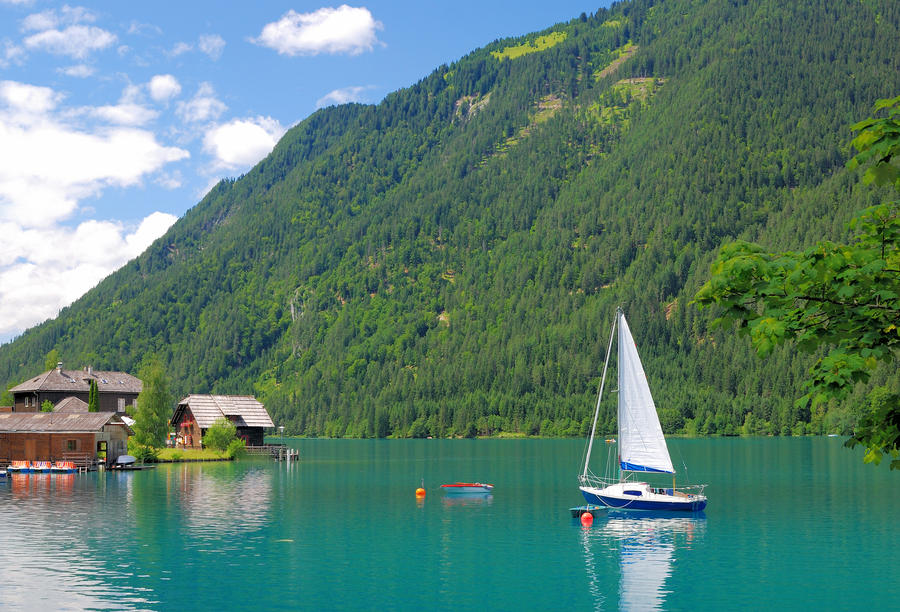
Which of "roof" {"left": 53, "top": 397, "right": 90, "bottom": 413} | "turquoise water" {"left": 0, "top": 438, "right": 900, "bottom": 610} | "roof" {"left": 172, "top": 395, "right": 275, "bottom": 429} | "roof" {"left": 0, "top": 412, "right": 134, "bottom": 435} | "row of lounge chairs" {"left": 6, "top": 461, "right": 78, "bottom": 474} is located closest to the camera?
"turquoise water" {"left": 0, "top": 438, "right": 900, "bottom": 610}

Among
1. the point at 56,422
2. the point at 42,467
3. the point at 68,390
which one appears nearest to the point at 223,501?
the point at 42,467

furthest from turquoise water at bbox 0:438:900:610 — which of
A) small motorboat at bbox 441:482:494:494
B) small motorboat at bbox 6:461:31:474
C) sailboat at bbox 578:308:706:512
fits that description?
small motorboat at bbox 6:461:31:474

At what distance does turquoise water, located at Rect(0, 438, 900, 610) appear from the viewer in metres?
39.6

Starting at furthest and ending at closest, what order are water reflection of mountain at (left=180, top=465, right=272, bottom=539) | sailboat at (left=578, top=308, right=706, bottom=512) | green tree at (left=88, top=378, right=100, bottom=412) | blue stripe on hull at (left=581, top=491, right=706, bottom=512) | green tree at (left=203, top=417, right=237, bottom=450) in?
1. green tree at (left=203, top=417, right=237, bottom=450)
2. green tree at (left=88, top=378, right=100, bottom=412)
3. sailboat at (left=578, top=308, right=706, bottom=512)
4. blue stripe on hull at (left=581, top=491, right=706, bottom=512)
5. water reflection of mountain at (left=180, top=465, right=272, bottom=539)

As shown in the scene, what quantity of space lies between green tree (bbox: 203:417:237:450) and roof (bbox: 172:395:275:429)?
3872 millimetres

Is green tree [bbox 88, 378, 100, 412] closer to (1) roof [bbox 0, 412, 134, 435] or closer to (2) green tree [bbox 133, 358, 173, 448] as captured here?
(2) green tree [bbox 133, 358, 173, 448]

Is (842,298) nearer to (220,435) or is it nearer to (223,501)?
(223,501)

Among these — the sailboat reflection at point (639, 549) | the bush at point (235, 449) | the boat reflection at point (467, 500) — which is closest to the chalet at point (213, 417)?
the bush at point (235, 449)

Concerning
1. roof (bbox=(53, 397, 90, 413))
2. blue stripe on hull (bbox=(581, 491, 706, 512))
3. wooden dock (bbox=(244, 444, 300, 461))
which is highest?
roof (bbox=(53, 397, 90, 413))

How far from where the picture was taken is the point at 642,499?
67.0m

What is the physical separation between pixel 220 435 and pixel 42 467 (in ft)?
111

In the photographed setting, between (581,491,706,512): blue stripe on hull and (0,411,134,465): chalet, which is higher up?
(0,411,134,465): chalet

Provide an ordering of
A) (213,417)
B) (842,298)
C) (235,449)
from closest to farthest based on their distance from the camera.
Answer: (842,298) < (235,449) < (213,417)

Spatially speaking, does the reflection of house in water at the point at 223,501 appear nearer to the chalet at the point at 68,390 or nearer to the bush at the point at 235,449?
the bush at the point at 235,449
